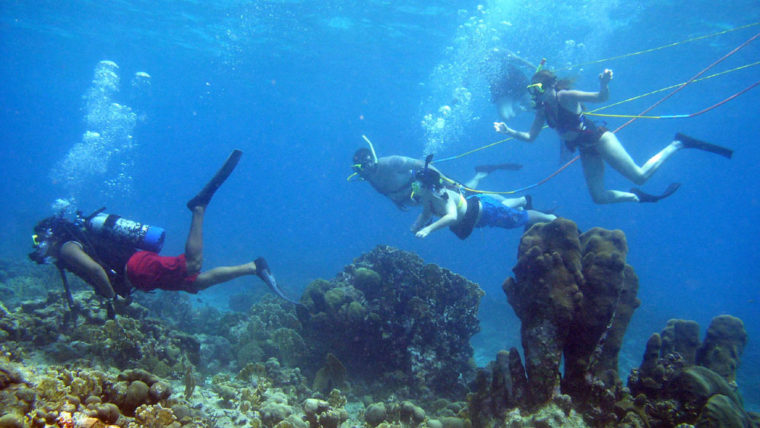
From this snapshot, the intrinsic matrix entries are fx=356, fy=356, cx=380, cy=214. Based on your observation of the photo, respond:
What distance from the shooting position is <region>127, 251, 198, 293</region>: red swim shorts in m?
5.84

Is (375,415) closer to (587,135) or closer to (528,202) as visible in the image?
(587,135)

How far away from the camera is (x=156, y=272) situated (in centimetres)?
589

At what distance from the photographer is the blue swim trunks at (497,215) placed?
26.6 ft

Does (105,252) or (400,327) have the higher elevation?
(105,252)

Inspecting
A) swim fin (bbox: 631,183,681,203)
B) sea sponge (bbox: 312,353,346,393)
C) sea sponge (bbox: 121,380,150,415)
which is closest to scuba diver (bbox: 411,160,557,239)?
swim fin (bbox: 631,183,681,203)

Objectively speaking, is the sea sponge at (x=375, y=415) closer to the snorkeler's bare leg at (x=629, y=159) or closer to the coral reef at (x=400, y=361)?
the coral reef at (x=400, y=361)

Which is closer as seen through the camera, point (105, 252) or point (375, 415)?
point (375, 415)

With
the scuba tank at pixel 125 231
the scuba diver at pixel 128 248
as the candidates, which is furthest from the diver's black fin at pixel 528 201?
the scuba tank at pixel 125 231

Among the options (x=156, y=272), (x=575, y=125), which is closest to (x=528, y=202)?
(x=575, y=125)

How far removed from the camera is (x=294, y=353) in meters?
6.74

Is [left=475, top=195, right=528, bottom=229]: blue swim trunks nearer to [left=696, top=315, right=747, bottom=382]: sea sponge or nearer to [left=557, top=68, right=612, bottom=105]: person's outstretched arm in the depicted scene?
[left=557, top=68, right=612, bottom=105]: person's outstretched arm

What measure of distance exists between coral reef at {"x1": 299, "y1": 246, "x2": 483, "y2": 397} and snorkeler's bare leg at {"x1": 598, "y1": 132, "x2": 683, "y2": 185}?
365cm

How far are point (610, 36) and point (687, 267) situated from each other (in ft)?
307

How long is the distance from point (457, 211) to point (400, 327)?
8.50 feet
